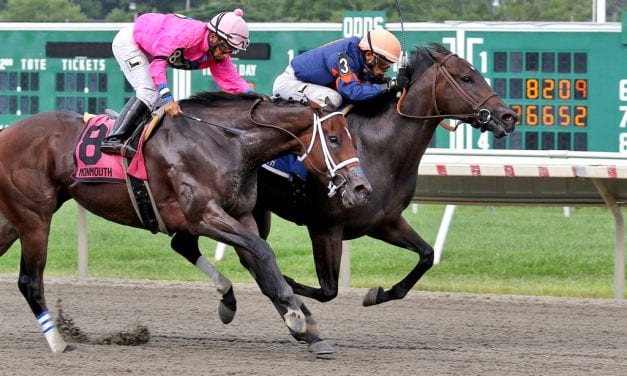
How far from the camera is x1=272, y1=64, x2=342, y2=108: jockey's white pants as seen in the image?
274 inches

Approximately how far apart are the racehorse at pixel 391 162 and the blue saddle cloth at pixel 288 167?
0.15 feet

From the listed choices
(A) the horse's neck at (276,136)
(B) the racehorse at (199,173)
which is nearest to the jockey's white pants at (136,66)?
(B) the racehorse at (199,173)

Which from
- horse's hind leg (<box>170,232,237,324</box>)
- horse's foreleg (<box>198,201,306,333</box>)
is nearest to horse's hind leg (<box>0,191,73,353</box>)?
horse's hind leg (<box>170,232,237,324</box>)

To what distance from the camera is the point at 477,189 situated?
30.1 ft

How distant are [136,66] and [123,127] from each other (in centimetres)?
38

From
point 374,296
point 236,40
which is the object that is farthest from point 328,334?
point 236,40

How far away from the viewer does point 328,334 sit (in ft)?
23.0

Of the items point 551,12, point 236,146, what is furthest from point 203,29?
point 551,12

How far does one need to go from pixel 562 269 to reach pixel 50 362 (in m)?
5.63

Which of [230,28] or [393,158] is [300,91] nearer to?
[393,158]

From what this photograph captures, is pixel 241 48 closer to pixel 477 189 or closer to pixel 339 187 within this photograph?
pixel 339 187

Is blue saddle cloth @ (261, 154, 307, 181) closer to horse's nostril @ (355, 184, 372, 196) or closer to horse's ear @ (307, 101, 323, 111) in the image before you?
horse's ear @ (307, 101, 323, 111)

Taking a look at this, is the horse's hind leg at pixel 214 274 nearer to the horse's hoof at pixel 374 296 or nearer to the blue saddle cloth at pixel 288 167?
the blue saddle cloth at pixel 288 167

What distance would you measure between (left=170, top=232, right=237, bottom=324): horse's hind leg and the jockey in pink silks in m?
0.69
